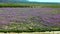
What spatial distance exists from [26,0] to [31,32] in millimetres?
397

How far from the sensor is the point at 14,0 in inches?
41.8

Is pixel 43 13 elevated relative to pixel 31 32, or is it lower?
elevated

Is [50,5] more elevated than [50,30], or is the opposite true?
[50,5]

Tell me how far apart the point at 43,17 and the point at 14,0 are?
335mm

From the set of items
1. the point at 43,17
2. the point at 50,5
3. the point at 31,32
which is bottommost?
the point at 31,32

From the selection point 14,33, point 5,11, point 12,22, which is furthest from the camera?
point 5,11

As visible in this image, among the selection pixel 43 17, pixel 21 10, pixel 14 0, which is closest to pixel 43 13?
pixel 43 17

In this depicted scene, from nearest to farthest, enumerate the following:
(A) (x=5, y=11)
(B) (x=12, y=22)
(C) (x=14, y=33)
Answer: (C) (x=14, y=33) → (B) (x=12, y=22) → (A) (x=5, y=11)

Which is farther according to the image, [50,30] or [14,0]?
[14,0]

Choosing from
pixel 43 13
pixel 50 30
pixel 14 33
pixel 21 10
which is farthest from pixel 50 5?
pixel 14 33

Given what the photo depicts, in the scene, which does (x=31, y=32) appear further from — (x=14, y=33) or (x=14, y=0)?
(x=14, y=0)

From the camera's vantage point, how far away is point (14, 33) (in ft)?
2.36

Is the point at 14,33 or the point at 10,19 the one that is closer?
the point at 14,33

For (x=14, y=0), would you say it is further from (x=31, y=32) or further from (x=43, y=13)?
(x=31, y=32)
